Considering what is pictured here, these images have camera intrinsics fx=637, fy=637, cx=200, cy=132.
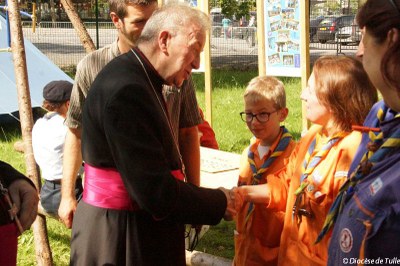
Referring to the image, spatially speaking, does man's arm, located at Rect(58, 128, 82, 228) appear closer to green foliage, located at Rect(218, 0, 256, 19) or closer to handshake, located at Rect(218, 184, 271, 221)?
handshake, located at Rect(218, 184, 271, 221)

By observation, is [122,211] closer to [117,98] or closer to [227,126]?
[117,98]

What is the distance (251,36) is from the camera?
1933cm

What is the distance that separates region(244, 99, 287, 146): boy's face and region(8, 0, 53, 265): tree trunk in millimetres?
1729

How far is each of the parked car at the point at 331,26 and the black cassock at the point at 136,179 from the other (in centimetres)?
1458

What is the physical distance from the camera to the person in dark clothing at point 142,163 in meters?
2.37

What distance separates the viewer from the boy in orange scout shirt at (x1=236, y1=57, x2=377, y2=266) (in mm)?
2633

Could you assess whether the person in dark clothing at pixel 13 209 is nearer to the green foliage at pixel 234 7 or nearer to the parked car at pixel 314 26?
the green foliage at pixel 234 7

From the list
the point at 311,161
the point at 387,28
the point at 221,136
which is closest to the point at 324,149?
the point at 311,161

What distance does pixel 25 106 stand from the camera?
4.32 metres

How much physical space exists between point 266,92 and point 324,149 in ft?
2.27

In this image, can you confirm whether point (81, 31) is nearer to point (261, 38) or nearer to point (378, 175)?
point (261, 38)

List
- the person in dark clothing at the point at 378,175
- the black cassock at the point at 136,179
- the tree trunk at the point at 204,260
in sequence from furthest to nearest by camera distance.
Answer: the tree trunk at the point at 204,260
the black cassock at the point at 136,179
the person in dark clothing at the point at 378,175

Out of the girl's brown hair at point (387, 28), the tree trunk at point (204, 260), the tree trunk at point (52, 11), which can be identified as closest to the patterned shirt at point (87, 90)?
the tree trunk at point (204, 260)

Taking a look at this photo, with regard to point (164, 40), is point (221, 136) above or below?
below
